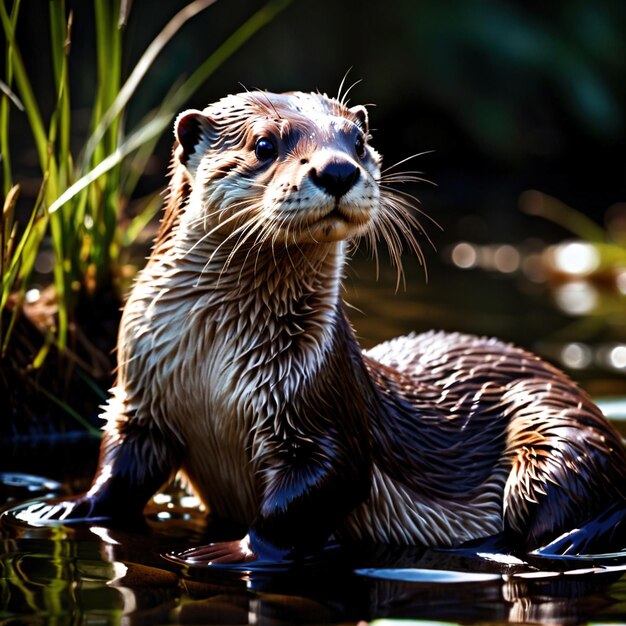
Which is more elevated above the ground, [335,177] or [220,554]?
[335,177]

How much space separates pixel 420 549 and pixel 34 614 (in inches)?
45.1

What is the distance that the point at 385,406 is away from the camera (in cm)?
360

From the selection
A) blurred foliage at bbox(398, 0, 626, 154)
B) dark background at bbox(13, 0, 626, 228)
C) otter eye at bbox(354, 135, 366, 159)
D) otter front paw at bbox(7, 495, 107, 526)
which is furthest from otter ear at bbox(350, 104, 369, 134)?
blurred foliage at bbox(398, 0, 626, 154)

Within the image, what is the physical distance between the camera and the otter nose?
117 inches

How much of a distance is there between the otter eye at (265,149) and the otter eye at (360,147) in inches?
9.3

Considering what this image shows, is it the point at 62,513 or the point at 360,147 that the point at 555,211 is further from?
the point at 62,513

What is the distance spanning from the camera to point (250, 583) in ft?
9.82

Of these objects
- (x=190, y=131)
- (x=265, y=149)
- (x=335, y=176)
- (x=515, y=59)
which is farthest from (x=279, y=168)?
(x=515, y=59)

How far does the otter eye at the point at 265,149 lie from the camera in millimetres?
3213

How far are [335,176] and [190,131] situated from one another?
22.8 inches

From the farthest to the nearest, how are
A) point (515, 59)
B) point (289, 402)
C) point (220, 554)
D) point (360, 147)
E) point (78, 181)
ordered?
1. point (515, 59)
2. point (78, 181)
3. point (360, 147)
4. point (289, 402)
5. point (220, 554)

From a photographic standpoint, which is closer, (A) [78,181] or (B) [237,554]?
(B) [237,554]

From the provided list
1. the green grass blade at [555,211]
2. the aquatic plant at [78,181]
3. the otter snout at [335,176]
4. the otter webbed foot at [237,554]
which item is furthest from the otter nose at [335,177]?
the green grass blade at [555,211]

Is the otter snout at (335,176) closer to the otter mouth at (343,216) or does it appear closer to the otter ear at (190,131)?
the otter mouth at (343,216)
